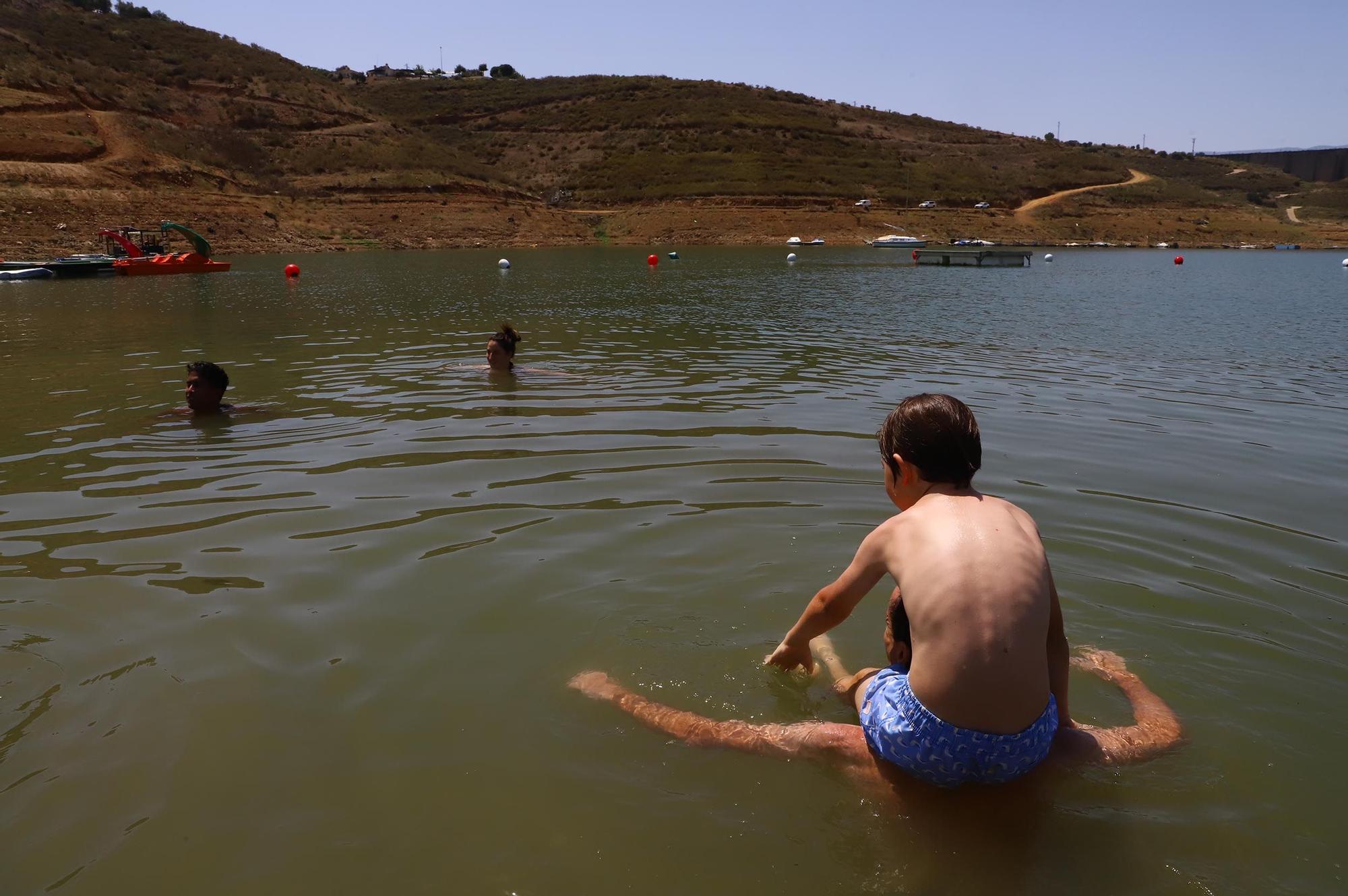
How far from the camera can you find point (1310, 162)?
11581cm

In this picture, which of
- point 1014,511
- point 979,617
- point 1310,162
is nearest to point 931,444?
point 1014,511

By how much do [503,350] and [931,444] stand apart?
909cm

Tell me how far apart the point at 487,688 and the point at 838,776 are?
1.64 m

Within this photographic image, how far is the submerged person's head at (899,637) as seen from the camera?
3383 millimetres

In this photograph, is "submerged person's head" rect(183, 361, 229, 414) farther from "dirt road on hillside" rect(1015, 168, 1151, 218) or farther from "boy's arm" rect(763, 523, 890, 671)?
"dirt road on hillside" rect(1015, 168, 1151, 218)

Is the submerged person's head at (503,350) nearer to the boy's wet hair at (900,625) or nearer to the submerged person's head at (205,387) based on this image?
the submerged person's head at (205,387)

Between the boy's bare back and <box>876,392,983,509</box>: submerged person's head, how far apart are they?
234 millimetres

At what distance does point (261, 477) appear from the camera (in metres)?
7.00

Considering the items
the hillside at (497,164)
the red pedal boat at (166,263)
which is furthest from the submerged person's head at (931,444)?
the hillside at (497,164)

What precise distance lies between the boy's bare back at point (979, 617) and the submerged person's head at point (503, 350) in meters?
9.27

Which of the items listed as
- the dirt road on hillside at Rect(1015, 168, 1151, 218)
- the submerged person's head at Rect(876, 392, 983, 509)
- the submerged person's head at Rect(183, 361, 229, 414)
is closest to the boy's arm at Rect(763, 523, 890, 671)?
the submerged person's head at Rect(876, 392, 983, 509)

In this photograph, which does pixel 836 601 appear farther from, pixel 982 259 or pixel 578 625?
pixel 982 259

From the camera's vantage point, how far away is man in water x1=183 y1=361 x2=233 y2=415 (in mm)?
8836

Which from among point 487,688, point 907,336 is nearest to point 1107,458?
point 487,688
